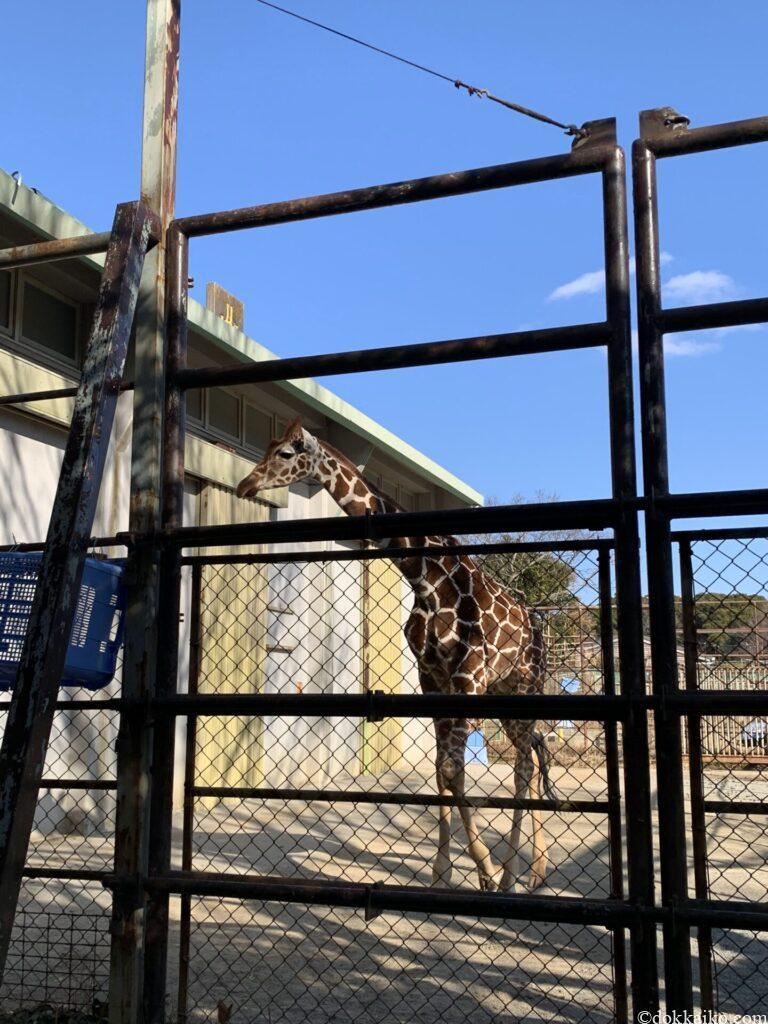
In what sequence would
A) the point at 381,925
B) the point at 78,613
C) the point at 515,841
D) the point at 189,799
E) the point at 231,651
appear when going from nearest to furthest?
the point at 78,613, the point at 189,799, the point at 381,925, the point at 515,841, the point at 231,651

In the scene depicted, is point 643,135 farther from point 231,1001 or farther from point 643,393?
point 231,1001

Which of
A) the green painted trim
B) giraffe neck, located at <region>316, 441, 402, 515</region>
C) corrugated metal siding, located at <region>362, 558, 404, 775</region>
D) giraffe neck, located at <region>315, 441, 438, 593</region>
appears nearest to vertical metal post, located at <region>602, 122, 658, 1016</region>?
giraffe neck, located at <region>315, 441, 438, 593</region>

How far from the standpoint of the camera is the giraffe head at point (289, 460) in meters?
6.17

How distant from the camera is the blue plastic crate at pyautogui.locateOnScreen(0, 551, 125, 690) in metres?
3.04

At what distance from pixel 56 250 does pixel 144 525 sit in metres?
1.07

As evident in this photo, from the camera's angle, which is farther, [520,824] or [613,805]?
[520,824]

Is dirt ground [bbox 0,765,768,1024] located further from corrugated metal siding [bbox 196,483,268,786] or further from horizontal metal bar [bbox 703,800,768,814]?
corrugated metal siding [bbox 196,483,268,786]

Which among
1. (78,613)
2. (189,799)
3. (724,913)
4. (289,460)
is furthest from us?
(289,460)

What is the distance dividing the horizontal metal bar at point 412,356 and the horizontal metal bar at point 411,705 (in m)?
1.01

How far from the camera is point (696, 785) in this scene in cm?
305

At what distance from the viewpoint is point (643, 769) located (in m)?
2.68

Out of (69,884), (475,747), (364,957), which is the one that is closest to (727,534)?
(364,957)

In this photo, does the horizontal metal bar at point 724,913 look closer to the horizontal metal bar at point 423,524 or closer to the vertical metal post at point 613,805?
the vertical metal post at point 613,805

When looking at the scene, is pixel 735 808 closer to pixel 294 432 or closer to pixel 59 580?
pixel 59 580
